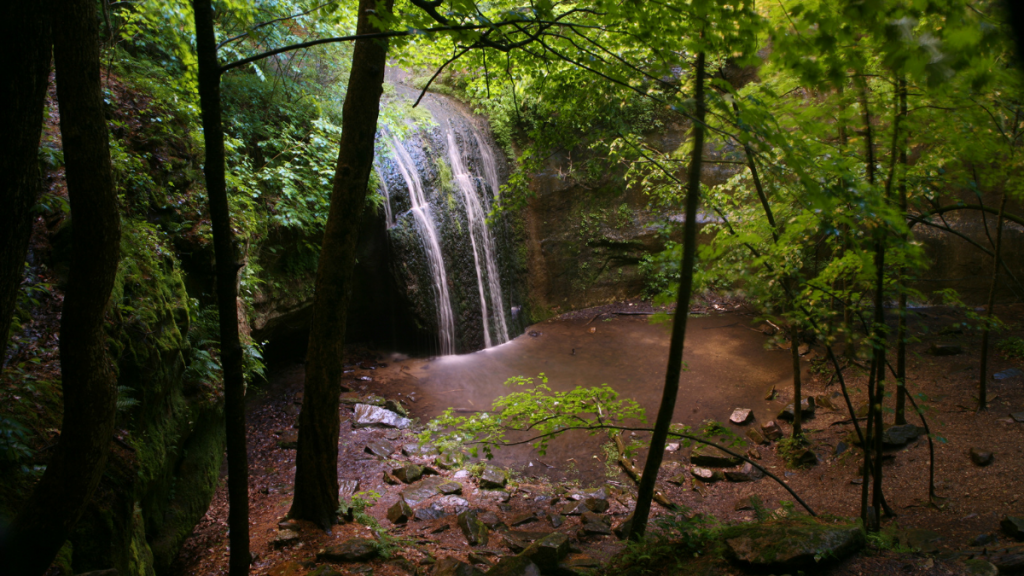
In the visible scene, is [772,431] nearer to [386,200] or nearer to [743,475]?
[743,475]

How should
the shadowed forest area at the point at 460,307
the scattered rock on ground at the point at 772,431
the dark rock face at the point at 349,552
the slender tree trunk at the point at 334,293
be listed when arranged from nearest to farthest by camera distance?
the shadowed forest area at the point at 460,307, the dark rock face at the point at 349,552, the slender tree trunk at the point at 334,293, the scattered rock on ground at the point at 772,431

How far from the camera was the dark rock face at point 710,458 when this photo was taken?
22.7 ft

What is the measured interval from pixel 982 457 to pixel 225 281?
7.71m

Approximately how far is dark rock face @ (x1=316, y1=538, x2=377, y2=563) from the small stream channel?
11.6 feet

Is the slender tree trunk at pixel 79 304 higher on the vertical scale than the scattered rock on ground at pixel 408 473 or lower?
higher

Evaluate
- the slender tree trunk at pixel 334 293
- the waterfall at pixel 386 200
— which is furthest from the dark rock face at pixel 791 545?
the waterfall at pixel 386 200

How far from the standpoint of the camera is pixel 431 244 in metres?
11.3

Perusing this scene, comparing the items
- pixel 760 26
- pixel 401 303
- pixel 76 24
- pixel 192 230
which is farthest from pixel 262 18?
pixel 760 26

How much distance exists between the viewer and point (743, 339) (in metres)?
11.2

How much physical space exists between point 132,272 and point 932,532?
7.15 metres

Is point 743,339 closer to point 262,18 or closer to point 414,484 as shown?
point 414,484

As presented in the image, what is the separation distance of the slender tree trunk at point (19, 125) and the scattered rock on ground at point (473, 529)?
3935 mm

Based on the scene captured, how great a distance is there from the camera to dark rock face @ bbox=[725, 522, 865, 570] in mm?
2934

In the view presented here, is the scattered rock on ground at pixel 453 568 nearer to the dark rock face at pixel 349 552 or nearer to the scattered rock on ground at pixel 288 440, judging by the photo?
the dark rock face at pixel 349 552
